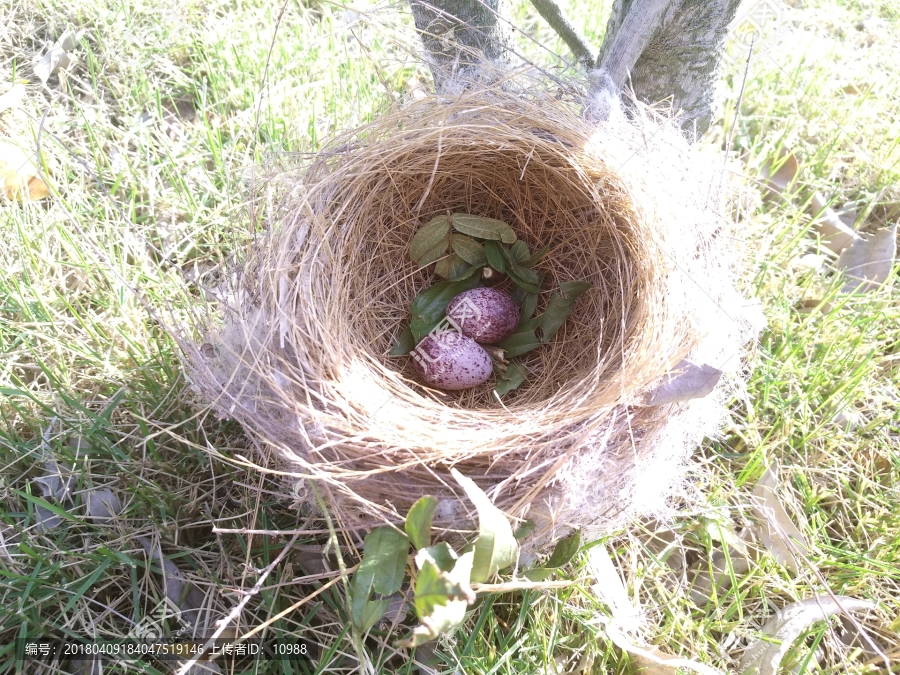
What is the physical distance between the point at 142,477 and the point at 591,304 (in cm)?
117

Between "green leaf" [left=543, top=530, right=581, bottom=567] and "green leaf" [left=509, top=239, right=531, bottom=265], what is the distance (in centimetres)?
77

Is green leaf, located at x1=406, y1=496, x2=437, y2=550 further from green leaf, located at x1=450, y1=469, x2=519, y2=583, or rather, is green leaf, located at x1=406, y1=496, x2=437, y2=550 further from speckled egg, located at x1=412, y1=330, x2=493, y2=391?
speckled egg, located at x1=412, y1=330, x2=493, y2=391

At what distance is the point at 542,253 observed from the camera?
1784 mm

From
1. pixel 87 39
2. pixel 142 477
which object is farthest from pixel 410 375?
pixel 87 39

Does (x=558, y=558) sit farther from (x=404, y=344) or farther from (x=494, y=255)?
(x=494, y=255)

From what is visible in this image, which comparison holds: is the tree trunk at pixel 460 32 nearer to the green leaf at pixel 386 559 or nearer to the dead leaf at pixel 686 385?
the dead leaf at pixel 686 385

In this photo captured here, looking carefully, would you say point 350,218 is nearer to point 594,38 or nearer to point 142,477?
point 142,477

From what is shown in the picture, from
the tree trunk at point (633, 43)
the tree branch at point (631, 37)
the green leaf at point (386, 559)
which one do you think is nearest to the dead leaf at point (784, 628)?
the green leaf at point (386, 559)

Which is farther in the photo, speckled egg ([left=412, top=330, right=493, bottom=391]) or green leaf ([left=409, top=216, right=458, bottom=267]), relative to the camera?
green leaf ([left=409, top=216, right=458, bottom=267])

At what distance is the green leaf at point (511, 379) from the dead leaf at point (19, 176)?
151 centimetres

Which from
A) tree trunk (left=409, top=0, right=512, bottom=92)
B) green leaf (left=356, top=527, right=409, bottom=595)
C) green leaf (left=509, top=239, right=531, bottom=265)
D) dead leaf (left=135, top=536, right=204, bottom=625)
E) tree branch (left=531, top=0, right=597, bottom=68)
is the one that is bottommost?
dead leaf (left=135, top=536, right=204, bottom=625)

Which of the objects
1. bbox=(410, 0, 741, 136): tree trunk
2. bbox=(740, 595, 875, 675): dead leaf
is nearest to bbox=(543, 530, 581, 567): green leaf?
bbox=(740, 595, 875, 675): dead leaf

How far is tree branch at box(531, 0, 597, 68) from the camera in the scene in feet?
5.57

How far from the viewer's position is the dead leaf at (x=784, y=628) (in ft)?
4.62
